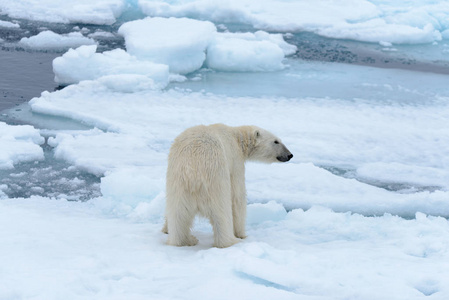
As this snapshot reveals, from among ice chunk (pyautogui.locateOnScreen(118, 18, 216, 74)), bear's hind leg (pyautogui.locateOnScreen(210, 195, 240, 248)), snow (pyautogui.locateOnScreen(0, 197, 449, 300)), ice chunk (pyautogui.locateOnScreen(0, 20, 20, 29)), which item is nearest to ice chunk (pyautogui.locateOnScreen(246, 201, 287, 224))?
snow (pyautogui.locateOnScreen(0, 197, 449, 300))

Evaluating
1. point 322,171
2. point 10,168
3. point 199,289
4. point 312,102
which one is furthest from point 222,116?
point 199,289

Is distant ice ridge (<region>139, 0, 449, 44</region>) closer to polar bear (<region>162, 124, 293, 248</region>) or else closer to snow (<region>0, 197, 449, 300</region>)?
snow (<region>0, 197, 449, 300</region>)

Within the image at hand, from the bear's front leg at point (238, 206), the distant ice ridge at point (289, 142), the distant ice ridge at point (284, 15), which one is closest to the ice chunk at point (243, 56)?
the distant ice ridge at point (289, 142)

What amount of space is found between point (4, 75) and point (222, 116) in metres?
3.74

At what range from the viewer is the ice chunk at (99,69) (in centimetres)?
798

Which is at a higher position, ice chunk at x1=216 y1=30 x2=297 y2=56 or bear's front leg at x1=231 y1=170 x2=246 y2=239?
ice chunk at x1=216 y1=30 x2=297 y2=56

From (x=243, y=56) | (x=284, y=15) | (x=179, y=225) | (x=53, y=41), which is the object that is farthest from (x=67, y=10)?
(x=179, y=225)

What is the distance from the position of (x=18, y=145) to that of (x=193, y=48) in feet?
14.5

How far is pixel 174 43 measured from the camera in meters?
8.77

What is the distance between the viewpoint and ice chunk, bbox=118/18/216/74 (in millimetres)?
8703

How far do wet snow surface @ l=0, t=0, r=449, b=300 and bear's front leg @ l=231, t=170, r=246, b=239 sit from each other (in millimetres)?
116

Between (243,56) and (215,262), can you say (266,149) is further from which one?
(243,56)

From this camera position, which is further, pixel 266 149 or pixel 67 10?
pixel 67 10

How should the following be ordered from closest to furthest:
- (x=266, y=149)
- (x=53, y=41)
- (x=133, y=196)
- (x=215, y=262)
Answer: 1. (x=215, y=262)
2. (x=266, y=149)
3. (x=133, y=196)
4. (x=53, y=41)
